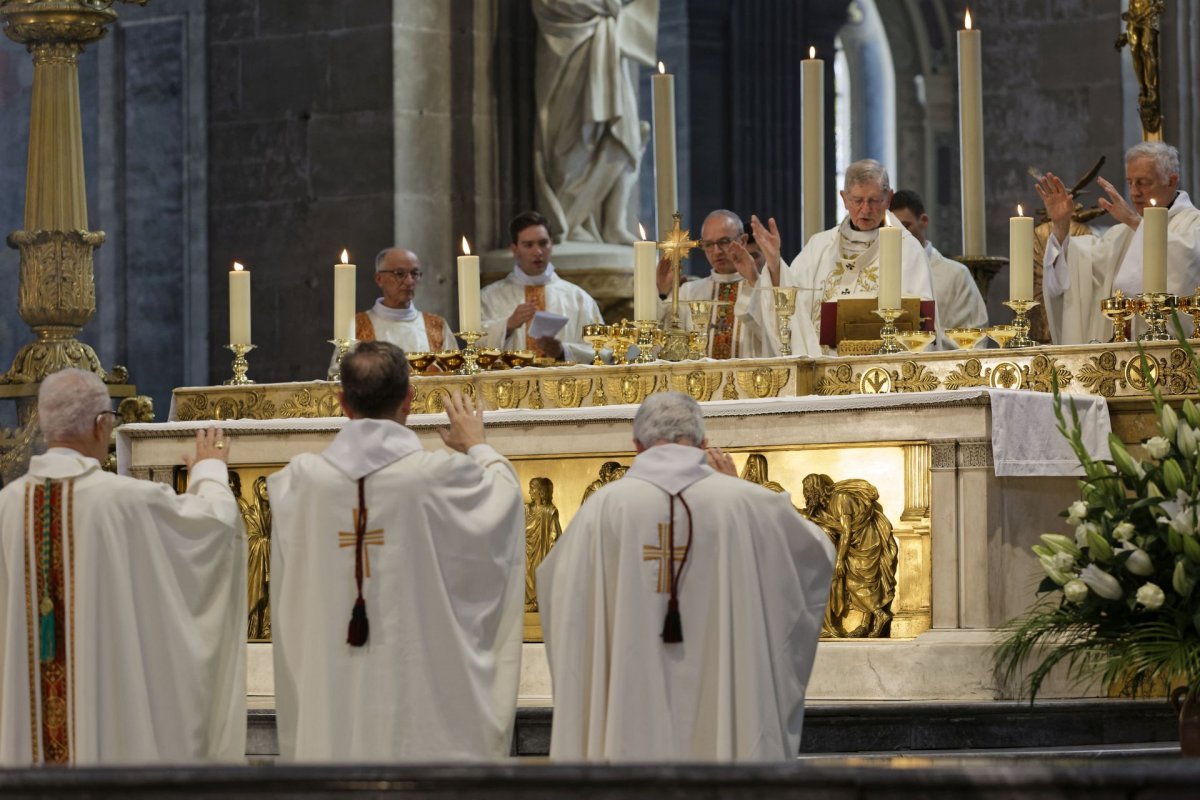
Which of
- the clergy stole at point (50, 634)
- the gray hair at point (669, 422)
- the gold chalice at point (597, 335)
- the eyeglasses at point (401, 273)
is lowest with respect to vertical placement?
the clergy stole at point (50, 634)

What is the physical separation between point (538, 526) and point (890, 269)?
154cm

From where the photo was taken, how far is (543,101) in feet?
42.8

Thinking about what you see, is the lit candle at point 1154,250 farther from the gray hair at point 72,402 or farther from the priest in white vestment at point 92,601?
the gray hair at point 72,402

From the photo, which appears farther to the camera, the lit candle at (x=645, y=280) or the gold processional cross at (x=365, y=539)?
the lit candle at (x=645, y=280)

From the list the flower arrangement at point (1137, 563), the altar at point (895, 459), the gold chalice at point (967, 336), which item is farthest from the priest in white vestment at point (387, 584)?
the gold chalice at point (967, 336)

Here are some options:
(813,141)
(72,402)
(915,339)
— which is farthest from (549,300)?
(72,402)

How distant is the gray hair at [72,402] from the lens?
597 centimetres

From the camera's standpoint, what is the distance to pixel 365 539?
19.7 feet

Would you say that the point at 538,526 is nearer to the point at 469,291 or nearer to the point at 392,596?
the point at 469,291

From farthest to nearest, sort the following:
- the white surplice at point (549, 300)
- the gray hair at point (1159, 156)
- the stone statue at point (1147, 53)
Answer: the white surplice at point (549, 300), the stone statue at point (1147, 53), the gray hair at point (1159, 156)

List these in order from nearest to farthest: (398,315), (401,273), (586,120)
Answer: (401,273)
(398,315)
(586,120)

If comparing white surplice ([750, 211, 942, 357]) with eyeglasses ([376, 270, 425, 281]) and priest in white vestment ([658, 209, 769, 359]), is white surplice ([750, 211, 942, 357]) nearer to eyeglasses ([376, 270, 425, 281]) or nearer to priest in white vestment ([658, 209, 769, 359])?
priest in white vestment ([658, 209, 769, 359])

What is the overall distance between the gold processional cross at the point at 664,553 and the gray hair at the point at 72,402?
1.44m

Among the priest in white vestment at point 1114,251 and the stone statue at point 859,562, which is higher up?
the priest in white vestment at point 1114,251
